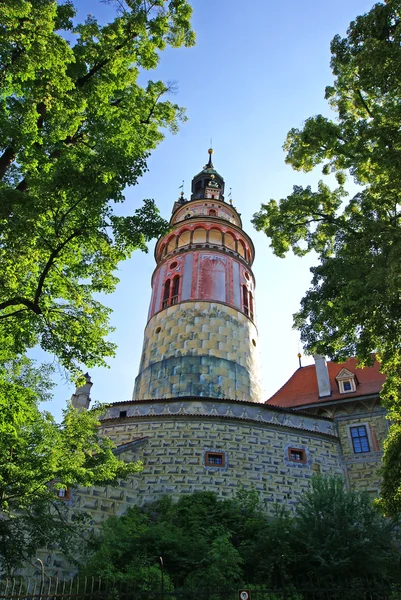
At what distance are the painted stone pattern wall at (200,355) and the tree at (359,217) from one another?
7.33m

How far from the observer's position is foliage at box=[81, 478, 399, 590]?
9.59 meters

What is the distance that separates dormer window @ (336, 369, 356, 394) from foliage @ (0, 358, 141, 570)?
9.44 metres

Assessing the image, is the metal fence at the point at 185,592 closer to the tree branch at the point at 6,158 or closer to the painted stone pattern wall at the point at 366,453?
the painted stone pattern wall at the point at 366,453

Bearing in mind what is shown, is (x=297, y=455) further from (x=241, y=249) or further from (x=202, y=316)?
(x=241, y=249)

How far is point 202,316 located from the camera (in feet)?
64.5

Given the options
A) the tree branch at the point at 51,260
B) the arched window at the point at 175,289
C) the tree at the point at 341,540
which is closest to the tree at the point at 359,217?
the tree at the point at 341,540

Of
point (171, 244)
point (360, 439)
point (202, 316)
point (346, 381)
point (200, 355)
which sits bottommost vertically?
point (360, 439)

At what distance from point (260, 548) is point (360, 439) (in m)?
6.32

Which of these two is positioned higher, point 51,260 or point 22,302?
point 51,260

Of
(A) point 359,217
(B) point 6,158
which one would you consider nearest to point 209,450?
(A) point 359,217

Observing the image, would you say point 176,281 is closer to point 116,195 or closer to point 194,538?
point 194,538

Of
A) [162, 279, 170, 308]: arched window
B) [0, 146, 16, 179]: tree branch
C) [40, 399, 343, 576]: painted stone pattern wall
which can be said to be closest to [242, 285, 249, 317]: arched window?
[162, 279, 170, 308]: arched window

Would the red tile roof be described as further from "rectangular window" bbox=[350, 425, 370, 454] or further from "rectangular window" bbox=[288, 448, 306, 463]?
"rectangular window" bbox=[288, 448, 306, 463]

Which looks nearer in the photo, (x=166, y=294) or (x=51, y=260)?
(x=51, y=260)
